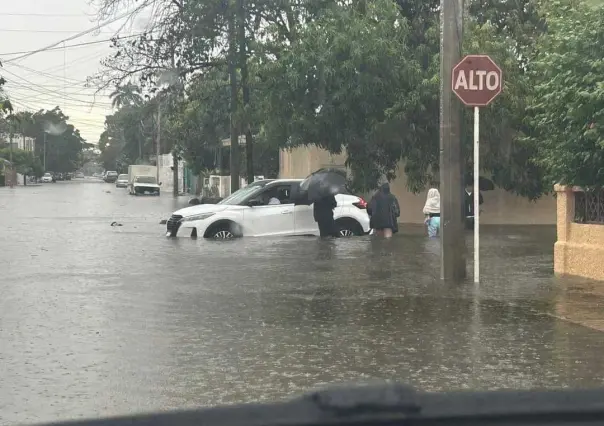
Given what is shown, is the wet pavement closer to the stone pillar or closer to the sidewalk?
the sidewalk

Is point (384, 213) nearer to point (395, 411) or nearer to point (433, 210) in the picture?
point (433, 210)

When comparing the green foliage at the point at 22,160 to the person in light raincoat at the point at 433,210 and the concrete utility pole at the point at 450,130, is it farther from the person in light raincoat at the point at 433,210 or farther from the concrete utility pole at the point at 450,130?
the concrete utility pole at the point at 450,130

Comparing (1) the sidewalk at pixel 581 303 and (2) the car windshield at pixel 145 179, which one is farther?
(2) the car windshield at pixel 145 179

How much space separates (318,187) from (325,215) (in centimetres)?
82

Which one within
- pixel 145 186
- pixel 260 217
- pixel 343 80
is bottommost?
pixel 260 217

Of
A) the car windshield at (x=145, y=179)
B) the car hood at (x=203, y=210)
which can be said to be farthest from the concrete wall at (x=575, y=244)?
the car windshield at (x=145, y=179)

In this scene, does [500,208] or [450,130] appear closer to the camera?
[450,130]

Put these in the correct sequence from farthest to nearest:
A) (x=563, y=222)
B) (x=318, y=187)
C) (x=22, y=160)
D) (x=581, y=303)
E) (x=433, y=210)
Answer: (x=22, y=160), (x=433, y=210), (x=318, y=187), (x=563, y=222), (x=581, y=303)

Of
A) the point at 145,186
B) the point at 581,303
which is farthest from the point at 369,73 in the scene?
the point at 145,186

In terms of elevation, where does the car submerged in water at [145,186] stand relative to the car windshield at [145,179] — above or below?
below

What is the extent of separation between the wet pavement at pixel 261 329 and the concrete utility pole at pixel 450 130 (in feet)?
3.18

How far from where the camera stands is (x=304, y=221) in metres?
21.1

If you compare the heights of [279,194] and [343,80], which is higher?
[343,80]

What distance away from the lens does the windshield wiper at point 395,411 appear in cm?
181
